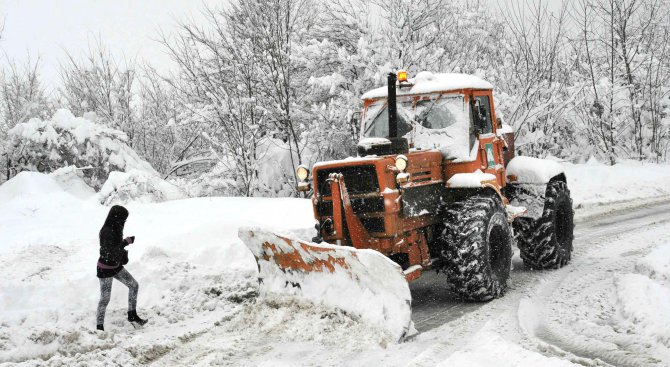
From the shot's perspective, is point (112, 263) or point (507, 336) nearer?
point (507, 336)

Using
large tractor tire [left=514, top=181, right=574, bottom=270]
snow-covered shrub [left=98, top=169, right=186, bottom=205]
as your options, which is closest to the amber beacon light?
large tractor tire [left=514, top=181, right=574, bottom=270]

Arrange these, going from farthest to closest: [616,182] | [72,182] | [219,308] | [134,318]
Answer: [616,182] → [72,182] → [219,308] → [134,318]

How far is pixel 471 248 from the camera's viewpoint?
5777 mm

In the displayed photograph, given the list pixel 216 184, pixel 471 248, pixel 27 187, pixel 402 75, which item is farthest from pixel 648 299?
pixel 27 187

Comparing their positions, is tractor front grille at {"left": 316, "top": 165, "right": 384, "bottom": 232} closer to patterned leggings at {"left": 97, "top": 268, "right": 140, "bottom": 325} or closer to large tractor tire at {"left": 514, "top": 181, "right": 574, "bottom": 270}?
patterned leggings at {"left": 97, "top": 268, "right": 140, "bottom": 325}

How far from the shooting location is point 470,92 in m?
6.65

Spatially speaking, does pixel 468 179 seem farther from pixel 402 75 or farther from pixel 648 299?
pixel 648 299

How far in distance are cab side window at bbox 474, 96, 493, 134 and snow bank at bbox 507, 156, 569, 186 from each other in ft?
3.07

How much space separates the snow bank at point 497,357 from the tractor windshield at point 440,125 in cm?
248

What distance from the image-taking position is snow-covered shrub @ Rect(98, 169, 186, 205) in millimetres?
11039

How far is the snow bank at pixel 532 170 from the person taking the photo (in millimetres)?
7527

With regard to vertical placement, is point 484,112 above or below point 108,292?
above

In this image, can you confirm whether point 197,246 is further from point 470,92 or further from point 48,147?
point 48,147

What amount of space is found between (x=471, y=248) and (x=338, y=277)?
1.35 metres
